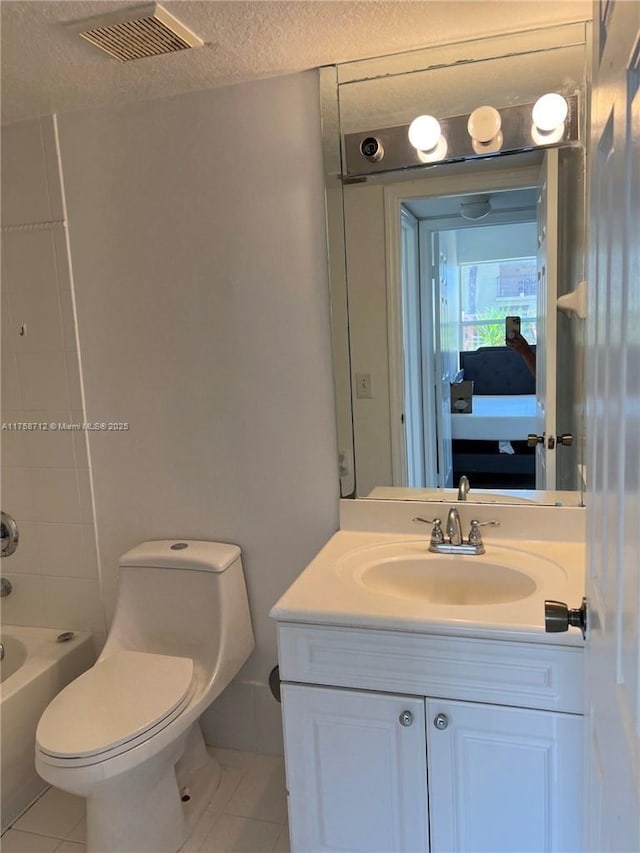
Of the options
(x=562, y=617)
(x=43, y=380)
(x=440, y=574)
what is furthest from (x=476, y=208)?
(x=43, y=380)

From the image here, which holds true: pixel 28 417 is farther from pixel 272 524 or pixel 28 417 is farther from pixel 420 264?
pixel 420 264

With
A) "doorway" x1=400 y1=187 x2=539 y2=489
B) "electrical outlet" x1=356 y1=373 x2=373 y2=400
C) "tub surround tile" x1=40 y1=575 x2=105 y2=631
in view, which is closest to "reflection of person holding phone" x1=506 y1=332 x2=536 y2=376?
"doorway" x1=400 y1=187 x2=539 y2=489

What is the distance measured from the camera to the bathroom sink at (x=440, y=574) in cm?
164

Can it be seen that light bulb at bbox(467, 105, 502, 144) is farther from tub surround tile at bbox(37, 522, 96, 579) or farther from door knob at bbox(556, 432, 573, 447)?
tub surround tile at bbox(37, 522, 96, 579)

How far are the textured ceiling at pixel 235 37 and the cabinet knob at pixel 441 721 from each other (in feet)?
5.17

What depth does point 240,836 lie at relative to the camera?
185 centimetres

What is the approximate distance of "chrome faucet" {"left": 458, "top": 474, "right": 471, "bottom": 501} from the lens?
1.83 m

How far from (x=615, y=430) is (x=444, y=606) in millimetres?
762

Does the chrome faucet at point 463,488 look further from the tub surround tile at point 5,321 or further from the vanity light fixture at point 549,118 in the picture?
the tub surround tile at point 5,321

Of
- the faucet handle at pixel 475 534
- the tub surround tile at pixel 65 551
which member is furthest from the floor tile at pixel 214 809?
the faucet handle at pixel 475 534

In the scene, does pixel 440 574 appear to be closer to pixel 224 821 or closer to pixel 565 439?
pixel 565 439

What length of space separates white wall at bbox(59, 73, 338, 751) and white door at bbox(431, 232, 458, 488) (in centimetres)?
32

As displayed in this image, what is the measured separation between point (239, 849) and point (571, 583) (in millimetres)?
1192

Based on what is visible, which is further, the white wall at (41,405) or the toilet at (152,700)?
the white wall at (41,405)
